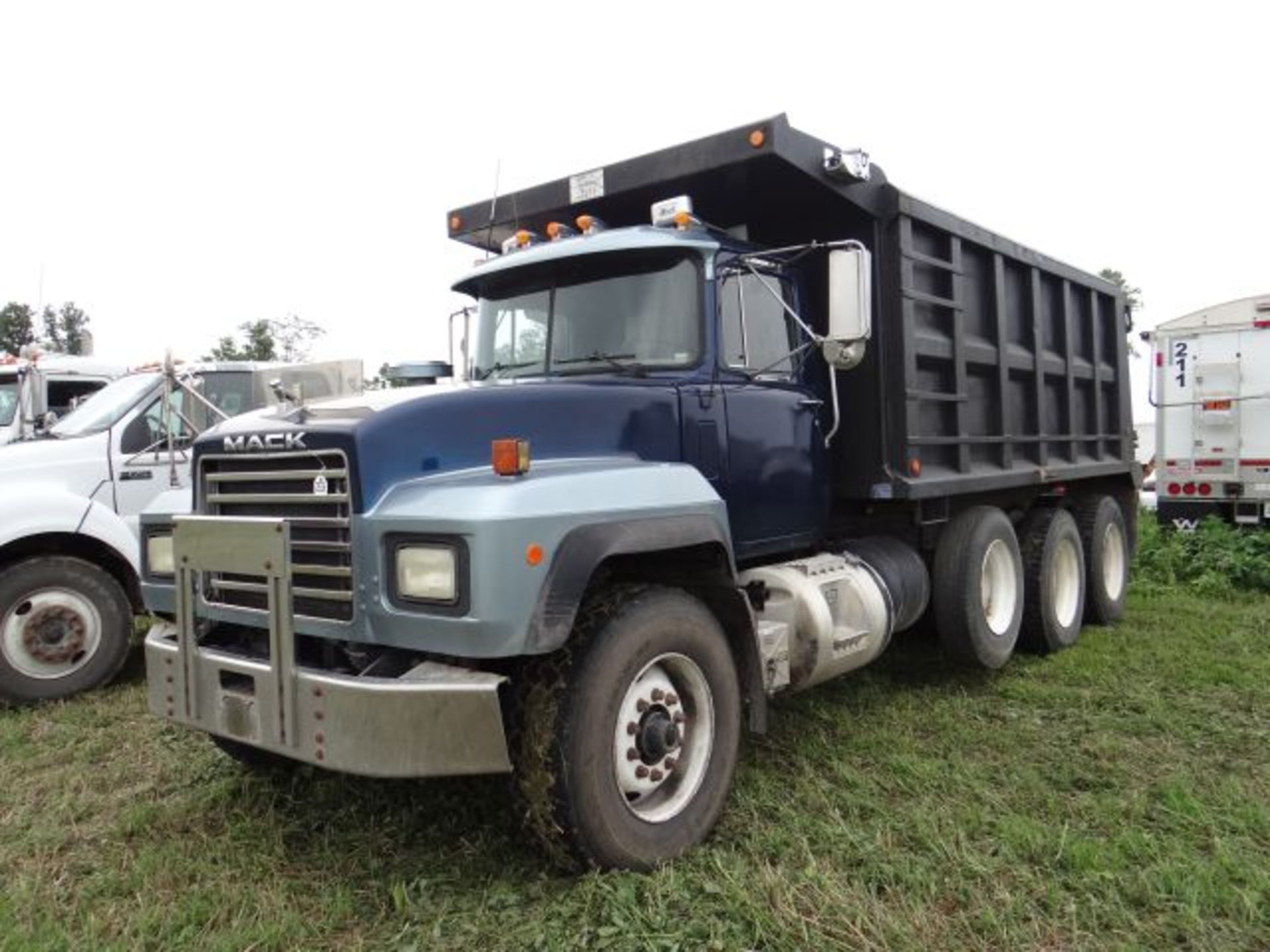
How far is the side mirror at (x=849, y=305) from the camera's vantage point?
4328 millimetres

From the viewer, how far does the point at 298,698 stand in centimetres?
309

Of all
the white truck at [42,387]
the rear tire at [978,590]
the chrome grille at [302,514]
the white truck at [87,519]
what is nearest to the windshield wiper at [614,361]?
the white truck at [87,519]

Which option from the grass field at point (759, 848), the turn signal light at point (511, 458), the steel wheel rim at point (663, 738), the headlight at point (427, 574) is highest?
the turn signal light at point (511, 458)

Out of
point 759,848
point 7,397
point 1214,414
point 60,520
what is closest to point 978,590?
point 759,848

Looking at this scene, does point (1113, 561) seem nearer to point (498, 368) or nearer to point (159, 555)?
point (498, 368)

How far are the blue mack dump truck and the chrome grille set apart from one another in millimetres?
15

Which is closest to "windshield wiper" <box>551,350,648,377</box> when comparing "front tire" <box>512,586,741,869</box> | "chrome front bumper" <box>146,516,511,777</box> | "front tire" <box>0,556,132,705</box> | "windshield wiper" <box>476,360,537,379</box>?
"windshield wiper" <box>476,360,537,379</box>

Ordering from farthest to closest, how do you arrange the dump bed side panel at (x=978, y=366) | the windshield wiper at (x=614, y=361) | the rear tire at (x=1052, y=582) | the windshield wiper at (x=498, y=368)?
the rear tire at (x=1052, y=582) → the dump bed side panel at (x=978, y=366) → the windshield wiper at (x=498, y=368) → the windshield wiper at (x=614, y=361)

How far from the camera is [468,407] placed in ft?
11.3

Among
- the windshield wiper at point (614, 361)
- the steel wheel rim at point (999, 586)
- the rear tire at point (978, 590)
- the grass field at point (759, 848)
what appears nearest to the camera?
the grass field at point (759, 848)

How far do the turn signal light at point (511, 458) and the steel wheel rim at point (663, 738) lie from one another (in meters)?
0.83

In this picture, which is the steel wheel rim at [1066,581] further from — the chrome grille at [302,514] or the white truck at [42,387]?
the white truck at [42,387]

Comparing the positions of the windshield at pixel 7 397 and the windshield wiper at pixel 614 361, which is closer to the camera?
the windshield wiper at pixel 614 361

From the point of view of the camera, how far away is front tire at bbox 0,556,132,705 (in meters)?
5.60
